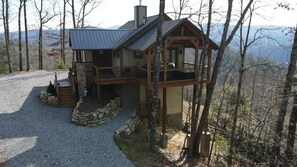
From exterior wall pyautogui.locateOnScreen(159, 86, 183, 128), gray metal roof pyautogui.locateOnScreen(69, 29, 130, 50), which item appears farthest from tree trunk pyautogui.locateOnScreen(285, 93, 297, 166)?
gray metal roof pyautogui.locateOnScreen(69, 29, 130, 50)

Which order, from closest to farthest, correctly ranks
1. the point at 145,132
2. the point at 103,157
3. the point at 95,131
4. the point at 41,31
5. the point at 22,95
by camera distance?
the point at 103,157 < the point at 95,131 < the point at 145,132 < the point at 22,95 < the point at 41,31

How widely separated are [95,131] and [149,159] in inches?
139

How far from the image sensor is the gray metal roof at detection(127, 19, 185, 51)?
1347 cm

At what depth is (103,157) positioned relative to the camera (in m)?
10.4

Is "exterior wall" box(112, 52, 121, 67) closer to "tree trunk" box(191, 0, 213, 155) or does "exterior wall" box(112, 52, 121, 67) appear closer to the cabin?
the cabin

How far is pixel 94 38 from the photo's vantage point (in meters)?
17.4

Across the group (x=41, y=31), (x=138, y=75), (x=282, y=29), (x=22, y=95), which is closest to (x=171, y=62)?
(x=138, y=75)

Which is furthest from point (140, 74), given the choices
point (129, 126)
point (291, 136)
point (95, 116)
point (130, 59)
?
point (291, 136)

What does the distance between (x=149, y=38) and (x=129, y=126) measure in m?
5.20

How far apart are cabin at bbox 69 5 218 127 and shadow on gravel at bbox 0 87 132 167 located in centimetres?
197

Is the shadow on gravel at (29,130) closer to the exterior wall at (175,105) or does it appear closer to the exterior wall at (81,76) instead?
the exterior wall at (81,76)

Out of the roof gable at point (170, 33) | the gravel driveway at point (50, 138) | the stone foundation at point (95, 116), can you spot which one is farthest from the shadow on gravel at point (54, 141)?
the roof gable at point (170, 33)

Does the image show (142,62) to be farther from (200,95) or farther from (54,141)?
(54,141)

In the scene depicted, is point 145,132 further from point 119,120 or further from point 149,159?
point 149,159
